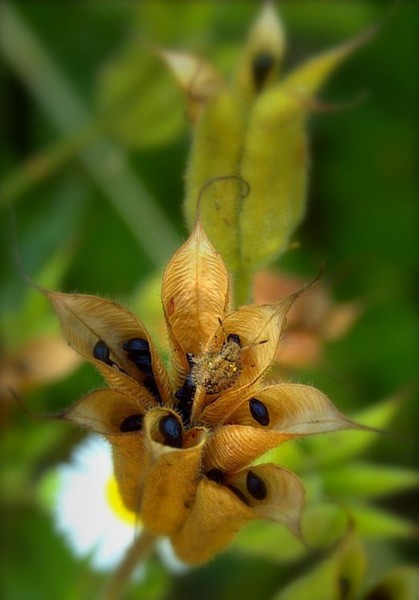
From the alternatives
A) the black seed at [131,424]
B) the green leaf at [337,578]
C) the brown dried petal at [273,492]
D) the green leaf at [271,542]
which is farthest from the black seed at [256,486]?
the green leaf at [271,542]

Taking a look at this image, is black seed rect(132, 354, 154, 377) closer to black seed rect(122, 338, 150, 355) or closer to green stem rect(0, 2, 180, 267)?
black seed rect(122, 338, 150, 355)

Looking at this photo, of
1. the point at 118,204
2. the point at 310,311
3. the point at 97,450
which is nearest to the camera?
the point at 310,311

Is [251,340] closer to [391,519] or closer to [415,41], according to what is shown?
[391,519]

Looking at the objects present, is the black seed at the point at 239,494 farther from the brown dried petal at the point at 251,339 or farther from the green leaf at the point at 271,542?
the green leaf at the point at 271,542

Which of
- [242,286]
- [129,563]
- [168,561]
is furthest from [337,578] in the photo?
[168,561]

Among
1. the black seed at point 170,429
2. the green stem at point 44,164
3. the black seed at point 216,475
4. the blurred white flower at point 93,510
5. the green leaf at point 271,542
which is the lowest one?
the green leaf at point 271,542

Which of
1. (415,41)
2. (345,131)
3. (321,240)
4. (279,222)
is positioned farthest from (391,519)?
(415,41)

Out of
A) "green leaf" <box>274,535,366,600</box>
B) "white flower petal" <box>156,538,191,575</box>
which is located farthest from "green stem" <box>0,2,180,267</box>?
"green leaf" <box>274,535,366,600</box>
